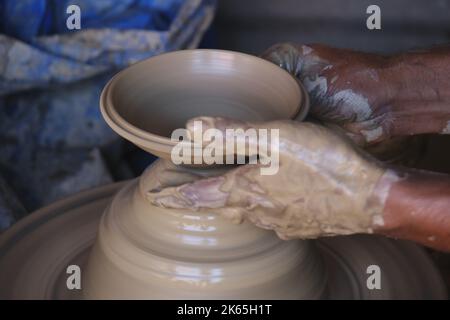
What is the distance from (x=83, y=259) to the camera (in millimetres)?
1804

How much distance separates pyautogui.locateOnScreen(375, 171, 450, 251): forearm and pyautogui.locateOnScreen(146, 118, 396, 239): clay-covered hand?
0.03 meters

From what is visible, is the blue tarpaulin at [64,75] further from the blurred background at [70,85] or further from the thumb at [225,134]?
the thumb at [225,134]

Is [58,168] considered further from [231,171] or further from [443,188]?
[443,188]

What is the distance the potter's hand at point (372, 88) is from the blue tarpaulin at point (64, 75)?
746 millimetres

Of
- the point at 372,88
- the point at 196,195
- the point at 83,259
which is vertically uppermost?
the point at 372,88

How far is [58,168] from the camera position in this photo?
8.93ft

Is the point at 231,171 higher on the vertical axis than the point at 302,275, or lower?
higher

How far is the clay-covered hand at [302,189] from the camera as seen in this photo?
140cm

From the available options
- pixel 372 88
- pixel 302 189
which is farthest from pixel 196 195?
pixel 372 88

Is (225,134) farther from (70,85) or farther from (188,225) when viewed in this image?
(70,85)

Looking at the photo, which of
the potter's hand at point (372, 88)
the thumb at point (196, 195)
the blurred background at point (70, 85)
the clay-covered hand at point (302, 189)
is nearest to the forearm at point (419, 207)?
the clay-covered hand at point (302, 189)

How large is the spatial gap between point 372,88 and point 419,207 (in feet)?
1.94
